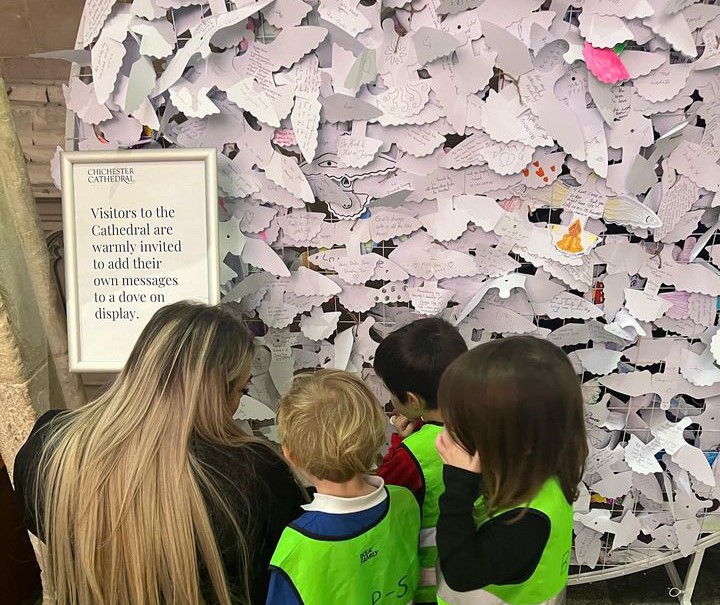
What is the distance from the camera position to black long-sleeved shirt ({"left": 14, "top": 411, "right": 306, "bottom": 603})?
3.06 ft

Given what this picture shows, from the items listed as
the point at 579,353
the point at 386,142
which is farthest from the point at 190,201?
the point at 579,353

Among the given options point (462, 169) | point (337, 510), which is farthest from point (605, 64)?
point (337, 510)

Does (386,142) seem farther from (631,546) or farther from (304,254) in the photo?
(631,546)

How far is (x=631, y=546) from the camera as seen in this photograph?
168 centimetres

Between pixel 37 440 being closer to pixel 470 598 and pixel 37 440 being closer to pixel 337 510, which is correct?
pixel 337 510

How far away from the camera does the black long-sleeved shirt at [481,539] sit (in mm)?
876

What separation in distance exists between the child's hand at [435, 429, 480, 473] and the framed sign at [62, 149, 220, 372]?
0.66 metres

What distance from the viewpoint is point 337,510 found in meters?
0.90

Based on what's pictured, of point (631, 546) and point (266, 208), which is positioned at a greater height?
point (266, 208)

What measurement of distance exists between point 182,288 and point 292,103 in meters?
0.49

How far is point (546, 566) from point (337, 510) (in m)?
0.34

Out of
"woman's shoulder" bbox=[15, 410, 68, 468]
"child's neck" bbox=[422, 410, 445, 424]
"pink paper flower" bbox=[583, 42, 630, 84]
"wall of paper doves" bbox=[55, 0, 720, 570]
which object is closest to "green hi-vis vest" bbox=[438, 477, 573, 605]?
"child's neck" bbox=[422, 410, 445, 424]

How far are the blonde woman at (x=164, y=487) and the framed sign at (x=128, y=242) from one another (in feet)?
1.12

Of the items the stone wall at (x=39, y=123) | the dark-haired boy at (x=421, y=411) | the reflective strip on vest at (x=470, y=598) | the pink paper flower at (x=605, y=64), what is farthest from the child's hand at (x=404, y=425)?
the stone wall at (x=39, y=123)
